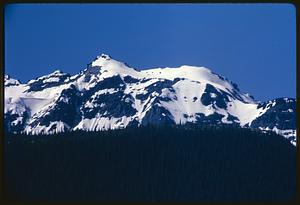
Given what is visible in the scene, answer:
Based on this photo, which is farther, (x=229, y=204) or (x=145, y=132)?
(x=145, y=132)

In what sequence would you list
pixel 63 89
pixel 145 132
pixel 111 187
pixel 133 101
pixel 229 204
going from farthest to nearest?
pixel 133 101, pixel 63 89, pixel 145 132, pixel 111 187, pixel 229 204

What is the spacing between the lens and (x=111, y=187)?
15.9 meters

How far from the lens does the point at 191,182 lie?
17656mm

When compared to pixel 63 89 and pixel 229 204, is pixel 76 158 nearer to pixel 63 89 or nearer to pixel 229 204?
pixel 229 204

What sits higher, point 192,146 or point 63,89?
point 63,89

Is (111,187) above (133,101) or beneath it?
beneath

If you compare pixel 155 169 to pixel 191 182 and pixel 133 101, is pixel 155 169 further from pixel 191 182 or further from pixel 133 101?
pixel 133 101

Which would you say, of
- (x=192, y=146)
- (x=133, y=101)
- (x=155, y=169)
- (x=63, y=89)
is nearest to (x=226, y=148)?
(x=192, y=146)

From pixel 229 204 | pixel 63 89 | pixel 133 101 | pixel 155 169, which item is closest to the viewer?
pixel 229 204

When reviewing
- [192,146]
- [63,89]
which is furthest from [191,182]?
[63,89]

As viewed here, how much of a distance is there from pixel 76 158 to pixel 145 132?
6.77ft

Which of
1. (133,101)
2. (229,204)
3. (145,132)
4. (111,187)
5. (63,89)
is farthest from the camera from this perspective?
(133,101)

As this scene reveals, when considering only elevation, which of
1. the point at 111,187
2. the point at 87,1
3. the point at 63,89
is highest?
the point at 63,89

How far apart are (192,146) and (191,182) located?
1.01 meters
